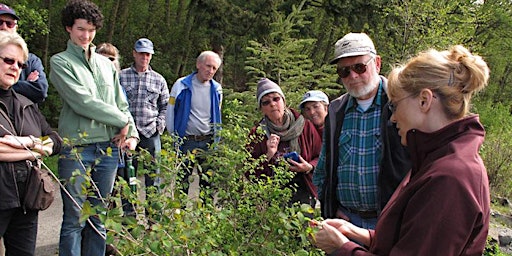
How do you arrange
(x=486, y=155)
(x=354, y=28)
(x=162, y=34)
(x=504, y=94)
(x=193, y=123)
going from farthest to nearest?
(x=504, y=94), (x=162, y=34), (x=354, y=28), (x=486, y=155), (x=193, y=123)

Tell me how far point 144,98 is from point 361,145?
3286 millimetres

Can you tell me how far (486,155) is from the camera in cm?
977

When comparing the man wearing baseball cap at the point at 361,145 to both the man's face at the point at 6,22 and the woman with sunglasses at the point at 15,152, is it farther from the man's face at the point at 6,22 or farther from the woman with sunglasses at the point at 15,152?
the man's face at the point at 6,22

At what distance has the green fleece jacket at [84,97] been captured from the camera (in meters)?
3.45

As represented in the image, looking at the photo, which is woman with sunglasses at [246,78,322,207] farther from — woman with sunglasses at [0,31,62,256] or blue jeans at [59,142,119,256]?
woman with sunglasses at [0,31,62,256]

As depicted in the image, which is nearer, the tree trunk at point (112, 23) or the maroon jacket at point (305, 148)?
the maroon jacket at point (305, 148)

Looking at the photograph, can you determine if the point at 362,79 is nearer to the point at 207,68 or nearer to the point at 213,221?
the point at 213,221

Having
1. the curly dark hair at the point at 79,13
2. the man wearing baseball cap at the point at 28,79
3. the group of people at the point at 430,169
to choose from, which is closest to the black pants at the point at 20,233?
the man wearing baseball cap at the point at 28,79

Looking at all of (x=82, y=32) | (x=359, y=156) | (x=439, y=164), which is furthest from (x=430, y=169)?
(x=82, y=32)

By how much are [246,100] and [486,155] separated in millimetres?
5320

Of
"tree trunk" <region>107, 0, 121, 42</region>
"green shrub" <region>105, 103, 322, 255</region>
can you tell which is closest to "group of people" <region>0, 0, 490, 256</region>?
"green shrub" <region>105, 103, 322, 255</region>

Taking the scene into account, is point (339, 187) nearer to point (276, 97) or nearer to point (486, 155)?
point (276, 97)

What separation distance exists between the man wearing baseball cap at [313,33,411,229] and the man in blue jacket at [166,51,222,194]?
2.57 metres

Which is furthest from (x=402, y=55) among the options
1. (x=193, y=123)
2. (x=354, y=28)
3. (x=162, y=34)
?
(x=162, y=34)
